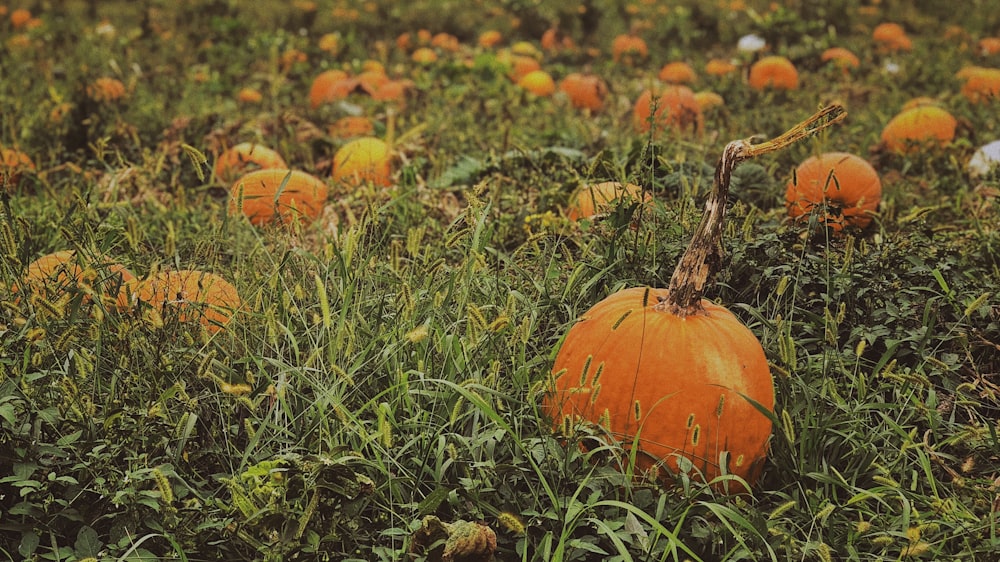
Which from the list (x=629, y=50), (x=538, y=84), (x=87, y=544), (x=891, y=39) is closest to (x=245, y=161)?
(x=87, y=544)

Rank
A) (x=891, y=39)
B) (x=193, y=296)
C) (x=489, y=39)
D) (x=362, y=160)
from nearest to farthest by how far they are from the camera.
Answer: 1. (x=193, y=296)
2. (x=362, y=160)
3. (x=891, y=39)
4. (x=489, y=39)

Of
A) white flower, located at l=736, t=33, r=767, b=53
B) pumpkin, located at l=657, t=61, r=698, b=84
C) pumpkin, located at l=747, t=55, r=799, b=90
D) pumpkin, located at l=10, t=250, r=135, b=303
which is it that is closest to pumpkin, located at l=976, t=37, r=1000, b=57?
white flower, located at l=736, t=33, r=767, b=53

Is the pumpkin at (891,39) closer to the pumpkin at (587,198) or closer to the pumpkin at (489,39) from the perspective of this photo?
the pumpkin at (489,39)

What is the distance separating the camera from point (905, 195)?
4.28 meters

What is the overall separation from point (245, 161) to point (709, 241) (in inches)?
106

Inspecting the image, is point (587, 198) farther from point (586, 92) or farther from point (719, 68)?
point (719, 68)

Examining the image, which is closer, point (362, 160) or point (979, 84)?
point (362, 160)

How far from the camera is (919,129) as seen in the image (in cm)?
492

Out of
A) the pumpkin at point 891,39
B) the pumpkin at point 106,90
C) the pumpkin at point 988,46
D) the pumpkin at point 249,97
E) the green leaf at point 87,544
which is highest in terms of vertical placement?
the pumpkin at point 988,46

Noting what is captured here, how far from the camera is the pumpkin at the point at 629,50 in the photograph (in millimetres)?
7922

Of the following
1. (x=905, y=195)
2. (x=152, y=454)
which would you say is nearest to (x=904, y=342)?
(x=905, y=195)

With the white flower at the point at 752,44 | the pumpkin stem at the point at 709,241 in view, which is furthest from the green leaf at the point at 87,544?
the white flower at the point at 752,44

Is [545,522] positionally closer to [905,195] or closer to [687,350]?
[687,350]

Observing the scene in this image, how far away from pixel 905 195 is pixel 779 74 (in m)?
2.63
